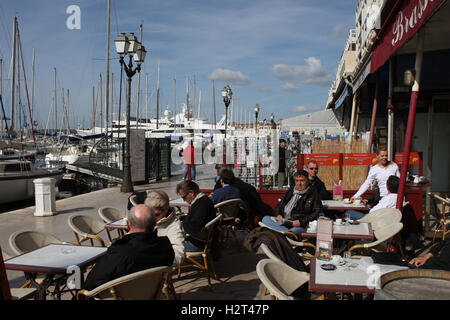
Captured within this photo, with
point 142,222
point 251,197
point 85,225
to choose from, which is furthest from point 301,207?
point 142,222

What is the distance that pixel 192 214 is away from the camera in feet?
17.7

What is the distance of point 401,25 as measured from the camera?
5.25 meters

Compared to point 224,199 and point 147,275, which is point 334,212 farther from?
point 147,275

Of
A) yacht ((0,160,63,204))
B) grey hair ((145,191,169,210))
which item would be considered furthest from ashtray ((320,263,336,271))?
yacht ((0,160,63,204))

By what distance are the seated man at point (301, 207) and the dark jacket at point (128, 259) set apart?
2.77 metres

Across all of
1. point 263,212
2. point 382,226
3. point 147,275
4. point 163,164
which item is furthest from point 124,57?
point 147,275

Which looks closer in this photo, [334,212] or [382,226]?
[382,226]

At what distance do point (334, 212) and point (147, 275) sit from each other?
195 inches

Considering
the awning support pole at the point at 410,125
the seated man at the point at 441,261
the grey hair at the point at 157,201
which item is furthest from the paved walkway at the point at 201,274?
the awning support pole at the point at 410,125

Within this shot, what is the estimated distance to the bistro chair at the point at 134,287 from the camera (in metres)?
3.19

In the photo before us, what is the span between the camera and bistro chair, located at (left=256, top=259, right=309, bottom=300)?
3.10 meters
